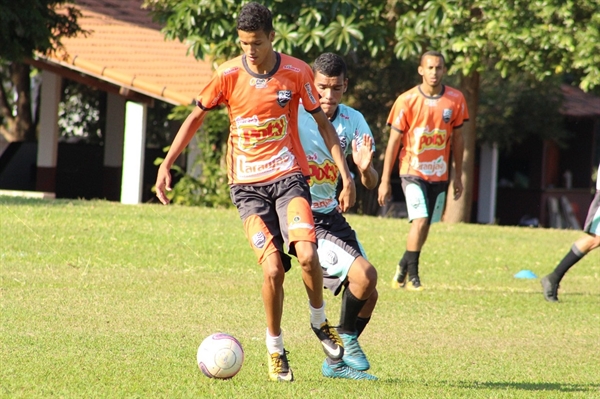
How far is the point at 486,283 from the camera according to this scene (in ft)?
36.1

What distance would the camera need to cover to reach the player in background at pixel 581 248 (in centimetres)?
955

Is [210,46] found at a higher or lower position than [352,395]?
higher

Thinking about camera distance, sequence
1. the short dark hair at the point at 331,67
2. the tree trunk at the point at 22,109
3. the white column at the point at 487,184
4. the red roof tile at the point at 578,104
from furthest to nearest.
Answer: the red roof tile at the point at 578,104, the white column at the point at 487,184, the tree trunk at the point at 22,109, the short dark hair at the point at 331,67

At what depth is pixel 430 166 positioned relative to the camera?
32.6 feet

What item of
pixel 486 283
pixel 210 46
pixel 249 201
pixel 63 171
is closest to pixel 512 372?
pixel 249 201

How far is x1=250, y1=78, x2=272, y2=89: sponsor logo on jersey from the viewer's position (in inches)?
226

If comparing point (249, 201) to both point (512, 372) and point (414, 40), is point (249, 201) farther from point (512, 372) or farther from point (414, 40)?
point (414, 40)

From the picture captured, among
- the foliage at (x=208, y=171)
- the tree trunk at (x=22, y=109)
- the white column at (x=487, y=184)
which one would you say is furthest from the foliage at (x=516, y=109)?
the tree trunk at (x=22, y=109)

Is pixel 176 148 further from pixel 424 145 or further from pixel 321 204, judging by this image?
pixel 424 145

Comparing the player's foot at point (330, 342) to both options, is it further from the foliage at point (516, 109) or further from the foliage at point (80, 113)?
the foliage at point (80, 113)

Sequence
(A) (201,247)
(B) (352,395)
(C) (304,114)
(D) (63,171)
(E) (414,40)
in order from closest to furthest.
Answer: (B) (352,395) < (C) (304,114) < (A) (201,247) < (E) (414,40) < (D) (63,171)

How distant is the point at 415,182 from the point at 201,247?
320cm

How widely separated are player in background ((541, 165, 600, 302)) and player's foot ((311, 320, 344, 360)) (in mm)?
4485

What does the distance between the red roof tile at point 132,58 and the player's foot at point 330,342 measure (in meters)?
13.1
